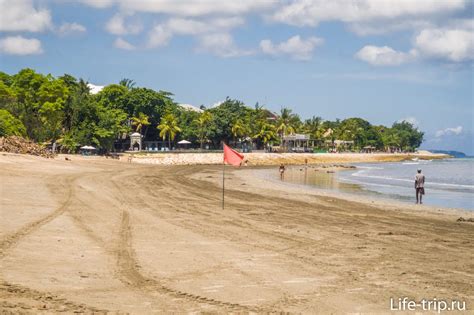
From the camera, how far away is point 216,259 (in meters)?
10.7

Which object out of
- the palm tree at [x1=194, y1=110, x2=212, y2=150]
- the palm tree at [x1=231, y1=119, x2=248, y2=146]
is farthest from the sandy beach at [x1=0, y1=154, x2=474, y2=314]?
the palm tree at [x1=231, y1=119, x2=248, y2=146]

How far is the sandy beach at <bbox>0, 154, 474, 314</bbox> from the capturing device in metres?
7.66

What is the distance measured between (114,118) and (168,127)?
1961cm

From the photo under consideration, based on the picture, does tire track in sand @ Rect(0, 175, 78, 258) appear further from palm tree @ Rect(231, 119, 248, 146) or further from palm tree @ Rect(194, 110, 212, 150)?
palm tree @ Rect(231, 119, 248, 146)

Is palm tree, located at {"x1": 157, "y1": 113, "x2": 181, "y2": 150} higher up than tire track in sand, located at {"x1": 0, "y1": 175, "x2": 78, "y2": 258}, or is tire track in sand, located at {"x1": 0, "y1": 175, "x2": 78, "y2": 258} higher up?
palm tree, located at {"x1": 157, "y1": 113, "x2": 181, "y2": 150}

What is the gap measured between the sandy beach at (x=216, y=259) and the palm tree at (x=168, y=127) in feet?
279

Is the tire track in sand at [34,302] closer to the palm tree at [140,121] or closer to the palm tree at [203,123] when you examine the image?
the palm tree at [140,121]

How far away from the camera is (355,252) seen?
39.7ft

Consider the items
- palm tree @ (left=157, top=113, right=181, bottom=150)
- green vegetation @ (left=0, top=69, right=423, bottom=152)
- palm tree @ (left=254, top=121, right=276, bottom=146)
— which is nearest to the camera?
green vegetation @ (left=0, top=69, right=423, bottom=152)

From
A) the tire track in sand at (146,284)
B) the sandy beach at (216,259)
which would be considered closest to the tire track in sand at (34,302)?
the sandy beach at (216,259)

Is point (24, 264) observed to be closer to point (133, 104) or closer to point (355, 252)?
point (355, 252)

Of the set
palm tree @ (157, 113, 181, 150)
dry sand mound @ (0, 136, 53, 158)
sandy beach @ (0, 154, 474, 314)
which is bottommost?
sandy beach @ (0, 154, 474, 314)

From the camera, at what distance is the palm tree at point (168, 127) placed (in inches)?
4127

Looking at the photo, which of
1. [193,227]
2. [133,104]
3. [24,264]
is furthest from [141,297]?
[133,104]
